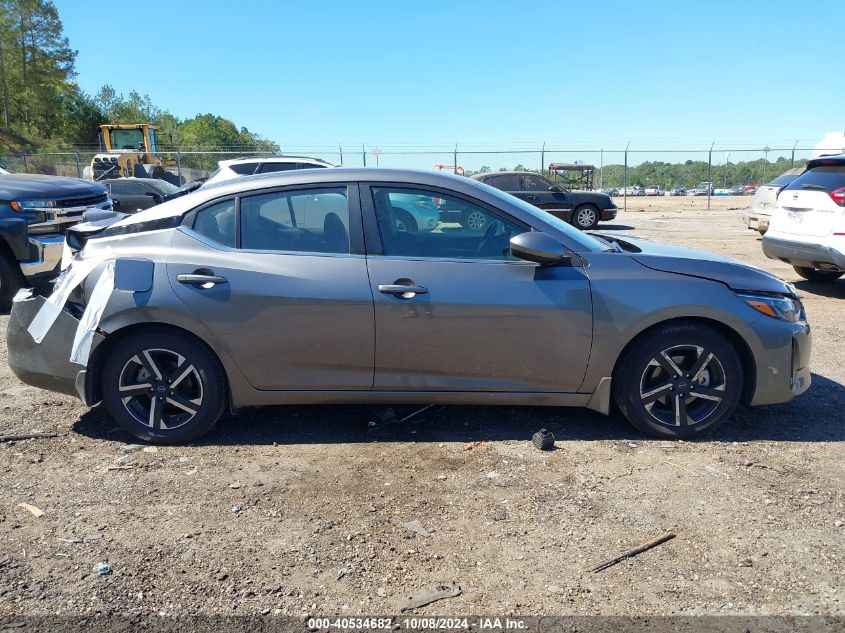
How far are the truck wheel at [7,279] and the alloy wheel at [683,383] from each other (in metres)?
6.82

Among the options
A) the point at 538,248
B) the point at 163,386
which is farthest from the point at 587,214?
the point at 163,386

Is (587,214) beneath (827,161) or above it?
beneath

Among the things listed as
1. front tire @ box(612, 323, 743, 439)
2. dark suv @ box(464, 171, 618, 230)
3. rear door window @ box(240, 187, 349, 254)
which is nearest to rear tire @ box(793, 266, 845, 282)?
front tire @ box(612, 323, 743, 439)

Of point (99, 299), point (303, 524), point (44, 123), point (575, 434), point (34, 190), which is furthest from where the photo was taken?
point (44, 123)

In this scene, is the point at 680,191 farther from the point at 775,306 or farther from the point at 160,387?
the point at 160,387

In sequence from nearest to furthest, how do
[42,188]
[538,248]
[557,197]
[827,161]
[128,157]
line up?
[538,248] → [42,188] → [827,161] → [557,197] → [128,157]

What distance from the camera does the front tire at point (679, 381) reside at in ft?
12.3

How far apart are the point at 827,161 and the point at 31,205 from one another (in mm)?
9478

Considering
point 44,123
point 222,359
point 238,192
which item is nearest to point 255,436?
point 222,359

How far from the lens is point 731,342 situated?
3.83m

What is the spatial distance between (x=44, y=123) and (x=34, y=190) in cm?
5553

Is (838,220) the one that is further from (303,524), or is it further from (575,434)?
(303,524)

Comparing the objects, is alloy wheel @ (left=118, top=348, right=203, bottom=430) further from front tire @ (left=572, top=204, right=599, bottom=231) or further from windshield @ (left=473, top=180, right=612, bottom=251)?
front tire @ (left=572, top=204, right=599, bottom=231)

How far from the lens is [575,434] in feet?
13.0
